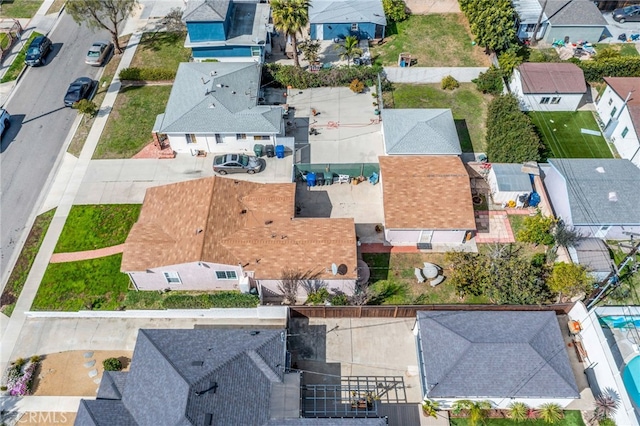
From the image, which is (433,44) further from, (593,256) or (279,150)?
(593,256)

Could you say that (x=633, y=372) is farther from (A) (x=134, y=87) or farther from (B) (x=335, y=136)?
(A) (x=134, y=87)

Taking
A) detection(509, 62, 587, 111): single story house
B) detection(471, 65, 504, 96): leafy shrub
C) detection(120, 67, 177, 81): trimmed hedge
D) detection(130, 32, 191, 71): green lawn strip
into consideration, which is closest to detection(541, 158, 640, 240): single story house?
detection(509, 62, 587, 111): single story house

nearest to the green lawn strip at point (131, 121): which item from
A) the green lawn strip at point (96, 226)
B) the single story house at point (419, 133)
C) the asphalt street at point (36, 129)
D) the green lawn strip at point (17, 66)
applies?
the asphalt street at point (36, 129)

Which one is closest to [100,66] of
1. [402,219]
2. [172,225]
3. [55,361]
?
[172,225]

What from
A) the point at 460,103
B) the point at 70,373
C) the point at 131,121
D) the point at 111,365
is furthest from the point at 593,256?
the point at 131,121

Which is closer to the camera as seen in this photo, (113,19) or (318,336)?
(318,336)

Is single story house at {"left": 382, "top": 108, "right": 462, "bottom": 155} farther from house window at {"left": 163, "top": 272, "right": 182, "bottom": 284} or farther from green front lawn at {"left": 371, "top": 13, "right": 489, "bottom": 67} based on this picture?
house window at {"left": 163, "top": 272, "right": 182, "bottom": 284}
